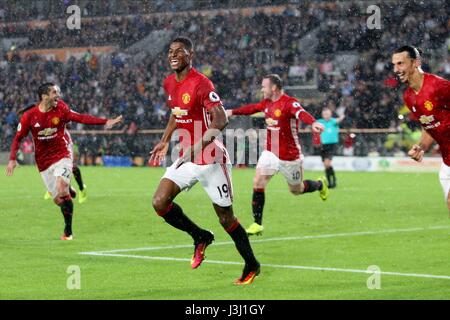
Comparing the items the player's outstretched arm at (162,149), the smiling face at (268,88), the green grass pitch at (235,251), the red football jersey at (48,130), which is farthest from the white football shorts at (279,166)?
the player's outstretched arm at (162,149)

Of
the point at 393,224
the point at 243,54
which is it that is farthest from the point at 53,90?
the point at 243,54

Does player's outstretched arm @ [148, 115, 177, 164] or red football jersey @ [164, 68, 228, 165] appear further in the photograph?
red football jersey @ [164, 68, 228, 165]

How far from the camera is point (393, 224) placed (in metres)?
15.9

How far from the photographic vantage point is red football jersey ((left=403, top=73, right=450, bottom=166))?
941 cm

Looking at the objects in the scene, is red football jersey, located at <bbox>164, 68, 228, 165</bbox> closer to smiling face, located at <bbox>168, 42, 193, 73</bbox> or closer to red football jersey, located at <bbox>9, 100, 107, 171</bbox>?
smiling face, located at <bbox>168, 42, 193, 73</bbox>

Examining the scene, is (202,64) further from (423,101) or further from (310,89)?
(423,101)

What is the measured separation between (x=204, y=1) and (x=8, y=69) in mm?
10767

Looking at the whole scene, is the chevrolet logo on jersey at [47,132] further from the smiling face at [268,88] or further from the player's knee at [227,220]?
the player's knee at [227,220]

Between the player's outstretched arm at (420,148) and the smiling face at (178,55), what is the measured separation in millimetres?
2474

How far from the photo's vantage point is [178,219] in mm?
10094

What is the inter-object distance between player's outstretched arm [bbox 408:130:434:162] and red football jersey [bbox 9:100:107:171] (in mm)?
5860

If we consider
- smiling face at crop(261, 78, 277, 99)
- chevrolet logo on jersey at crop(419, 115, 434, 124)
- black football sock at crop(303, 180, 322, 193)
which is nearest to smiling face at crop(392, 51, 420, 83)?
chevrolet logo on jersey at crop(419, 115, 434, 124)

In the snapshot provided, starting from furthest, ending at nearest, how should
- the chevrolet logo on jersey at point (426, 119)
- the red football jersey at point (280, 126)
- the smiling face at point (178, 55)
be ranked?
the red football jersey at point (280, 126) → the smiling face at point (178, 55) → the chevrolet logo on jersey at point (426, 119)

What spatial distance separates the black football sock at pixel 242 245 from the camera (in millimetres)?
9570
